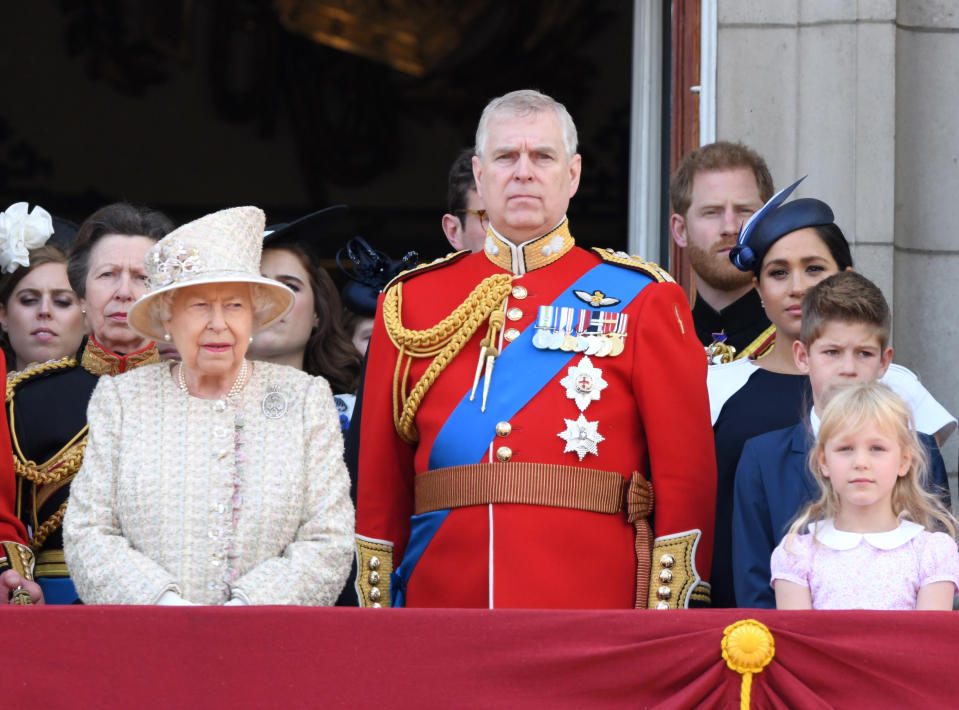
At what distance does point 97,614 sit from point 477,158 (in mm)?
1407

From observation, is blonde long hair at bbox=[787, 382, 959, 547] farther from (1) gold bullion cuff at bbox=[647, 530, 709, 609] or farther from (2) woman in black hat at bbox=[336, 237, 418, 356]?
(2) woman in black hat at bbox=[336, 237, 418, 356]

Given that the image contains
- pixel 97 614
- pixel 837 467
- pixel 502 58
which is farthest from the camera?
pixel 502 58

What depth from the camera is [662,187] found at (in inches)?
241

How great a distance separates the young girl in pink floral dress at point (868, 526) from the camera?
137 inches

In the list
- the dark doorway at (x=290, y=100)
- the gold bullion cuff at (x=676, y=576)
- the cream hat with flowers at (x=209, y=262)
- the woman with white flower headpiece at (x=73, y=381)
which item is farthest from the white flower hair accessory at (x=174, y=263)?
the dark doorway at (x=290, y=100)

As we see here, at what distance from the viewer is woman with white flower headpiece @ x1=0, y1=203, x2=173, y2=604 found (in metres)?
4.32

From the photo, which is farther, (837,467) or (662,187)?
(662,187)

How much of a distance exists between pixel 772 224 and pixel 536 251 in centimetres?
69

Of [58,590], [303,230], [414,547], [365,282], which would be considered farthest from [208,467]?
[365,282]

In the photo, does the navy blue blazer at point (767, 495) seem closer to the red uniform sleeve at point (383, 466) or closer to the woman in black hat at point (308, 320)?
the red uniform sleeve at point (383, 466)

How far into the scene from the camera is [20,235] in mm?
5020

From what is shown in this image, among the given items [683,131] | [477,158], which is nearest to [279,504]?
[477,158]

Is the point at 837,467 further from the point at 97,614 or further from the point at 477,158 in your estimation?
the point at 97,614

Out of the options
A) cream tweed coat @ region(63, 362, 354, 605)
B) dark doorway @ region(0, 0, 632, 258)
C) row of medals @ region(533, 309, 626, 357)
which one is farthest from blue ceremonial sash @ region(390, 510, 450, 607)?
dark doorway @ region(0, 0, 632, 258)
